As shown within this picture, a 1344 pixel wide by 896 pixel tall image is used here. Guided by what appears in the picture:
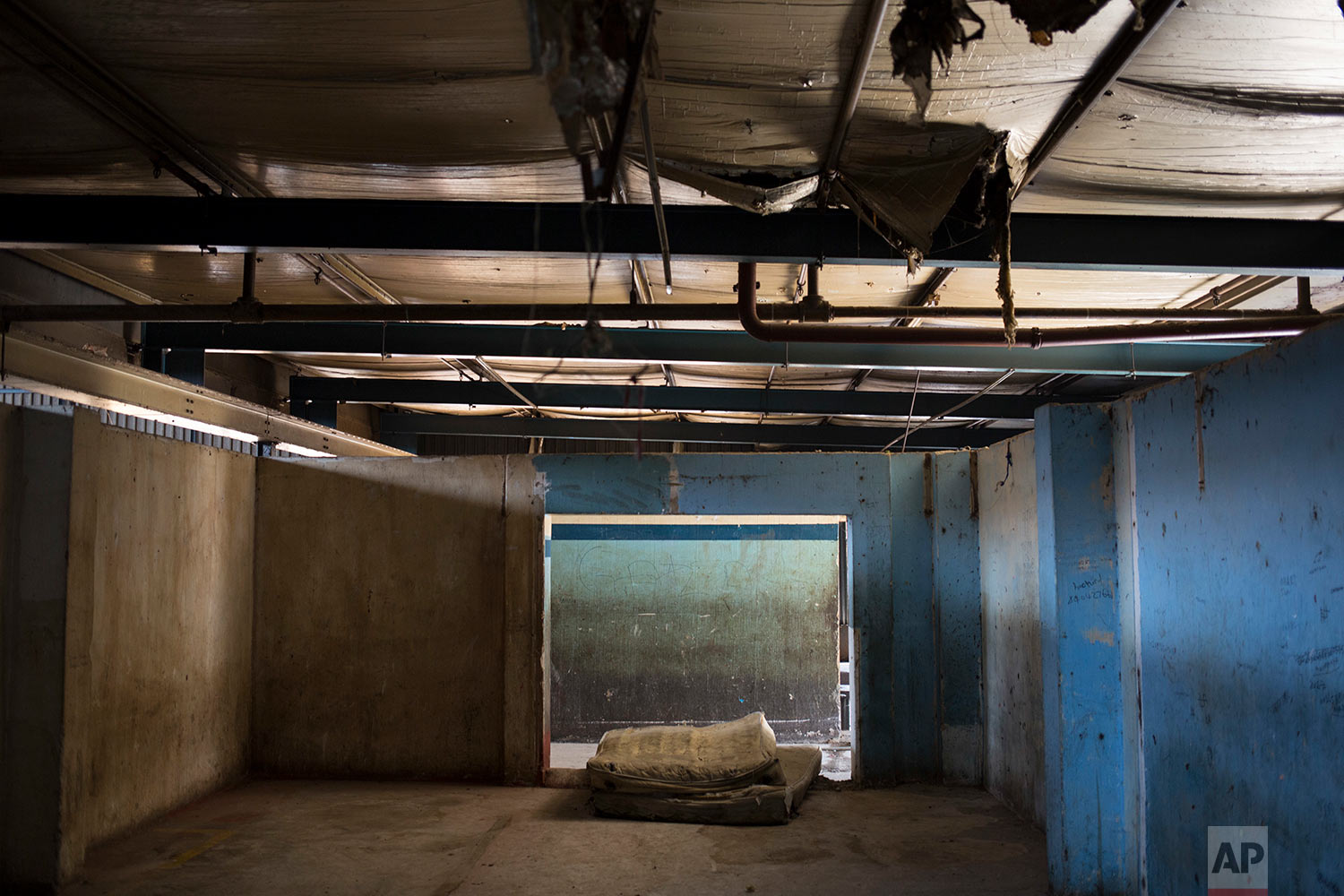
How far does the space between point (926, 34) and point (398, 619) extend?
187 inches

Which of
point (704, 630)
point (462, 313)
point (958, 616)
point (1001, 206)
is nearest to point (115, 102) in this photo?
point (462, 313)

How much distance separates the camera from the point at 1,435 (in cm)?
389

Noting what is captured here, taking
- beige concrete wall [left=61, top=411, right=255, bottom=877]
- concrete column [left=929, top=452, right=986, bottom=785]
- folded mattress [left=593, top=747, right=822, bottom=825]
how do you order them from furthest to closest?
concrete column [left=929, top=452, right=986, bottom=785]
folded mattress [left=593, top=747, right=822, bottom=825]
beige concrete wall [left=61, top=411, right=255, bottom=877]

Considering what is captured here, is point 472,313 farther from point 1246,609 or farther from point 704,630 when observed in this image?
point 704,630

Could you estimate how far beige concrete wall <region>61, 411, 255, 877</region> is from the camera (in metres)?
4.07

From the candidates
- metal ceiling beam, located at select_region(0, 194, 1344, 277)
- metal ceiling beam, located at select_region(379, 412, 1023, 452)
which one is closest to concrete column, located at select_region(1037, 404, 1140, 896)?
metal ceiling beam, located at select_region(0, 194, 1344, 277)

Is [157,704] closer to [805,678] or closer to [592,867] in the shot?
[592,867]

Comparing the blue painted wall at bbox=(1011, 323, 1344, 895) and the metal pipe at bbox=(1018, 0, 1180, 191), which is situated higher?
the metal pipe at bbox=(1018, 0, 1180, 191)

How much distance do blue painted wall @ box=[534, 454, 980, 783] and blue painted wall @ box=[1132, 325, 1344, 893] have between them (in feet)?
7.31

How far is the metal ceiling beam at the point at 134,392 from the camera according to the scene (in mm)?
3883

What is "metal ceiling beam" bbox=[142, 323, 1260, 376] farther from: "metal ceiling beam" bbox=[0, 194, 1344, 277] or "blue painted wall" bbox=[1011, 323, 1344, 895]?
"metal ceiling beam" bbox=[0, 194, 1344, 277]

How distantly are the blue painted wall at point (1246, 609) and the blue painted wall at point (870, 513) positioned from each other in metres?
2.23

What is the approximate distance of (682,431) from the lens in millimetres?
8578

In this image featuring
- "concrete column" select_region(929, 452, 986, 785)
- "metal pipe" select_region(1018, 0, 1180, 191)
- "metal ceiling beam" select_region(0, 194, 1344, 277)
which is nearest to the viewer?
"metal pipe" select_region(1018, 0, 1180, 191)
